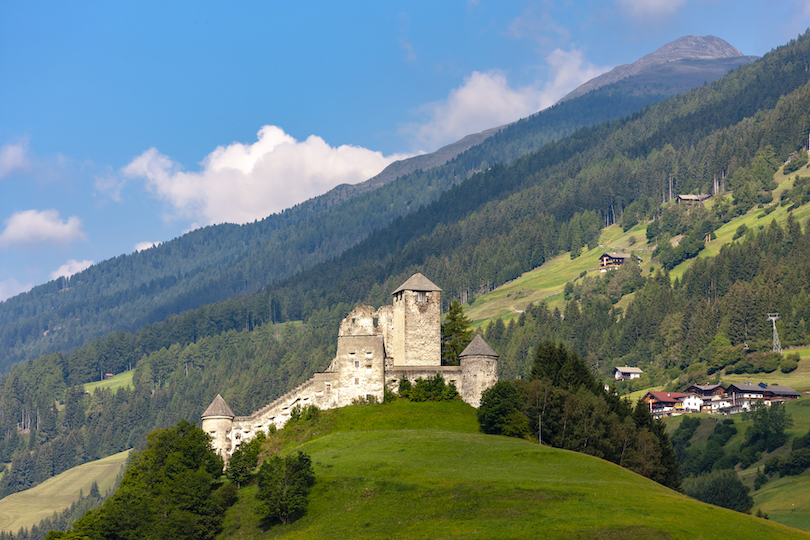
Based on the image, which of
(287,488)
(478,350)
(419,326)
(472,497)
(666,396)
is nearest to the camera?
(472,497)

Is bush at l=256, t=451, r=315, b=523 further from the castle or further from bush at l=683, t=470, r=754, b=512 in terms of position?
bush at l=683, t=470, r=754, b=512

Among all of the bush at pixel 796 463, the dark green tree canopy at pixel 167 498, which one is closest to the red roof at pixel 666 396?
the bush at pixel 796 463

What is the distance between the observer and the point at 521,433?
7925 cm

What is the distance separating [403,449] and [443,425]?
10.9m

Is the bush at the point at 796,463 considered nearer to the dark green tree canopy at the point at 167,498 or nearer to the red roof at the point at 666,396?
the red roof at the point at 666,396

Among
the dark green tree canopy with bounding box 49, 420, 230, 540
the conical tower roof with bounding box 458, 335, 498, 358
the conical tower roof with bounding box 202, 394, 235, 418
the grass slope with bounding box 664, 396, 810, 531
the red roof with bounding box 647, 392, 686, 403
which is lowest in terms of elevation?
the grass slope with bounding box 664, 396, 810, 531

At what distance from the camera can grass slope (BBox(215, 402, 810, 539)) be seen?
5344 centimetres

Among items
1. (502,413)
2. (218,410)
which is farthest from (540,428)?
(218,410)

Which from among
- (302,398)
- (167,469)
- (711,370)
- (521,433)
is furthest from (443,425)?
(711,370)

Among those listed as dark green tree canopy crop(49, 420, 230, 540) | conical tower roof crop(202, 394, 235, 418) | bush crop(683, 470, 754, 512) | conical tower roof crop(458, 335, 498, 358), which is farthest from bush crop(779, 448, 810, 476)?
dark green tree canopy crop(49, 420, 230, 540)

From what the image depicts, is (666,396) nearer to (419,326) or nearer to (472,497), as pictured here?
(419,326)

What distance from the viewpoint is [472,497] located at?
58.6 m

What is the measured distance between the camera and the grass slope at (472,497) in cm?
5344

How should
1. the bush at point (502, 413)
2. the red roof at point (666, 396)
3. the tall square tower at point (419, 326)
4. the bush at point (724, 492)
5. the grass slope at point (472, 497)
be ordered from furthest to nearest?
1. the red roof at point (666, 396)
2. the bush at point (724, 492)
3. the tall square tower at point (419, 326)
4. the bush at point (502, 413)
5. the grass slope at point (472, 497)
